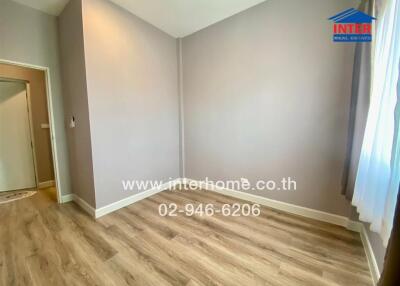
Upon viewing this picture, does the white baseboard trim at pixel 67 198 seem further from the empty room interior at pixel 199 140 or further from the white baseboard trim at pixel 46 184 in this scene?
the white baseboard trim at pixel 46 184

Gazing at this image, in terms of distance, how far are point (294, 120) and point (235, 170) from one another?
1137 millimetres

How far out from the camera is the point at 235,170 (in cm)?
286

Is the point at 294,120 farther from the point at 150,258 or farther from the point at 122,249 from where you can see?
the point at 122,249

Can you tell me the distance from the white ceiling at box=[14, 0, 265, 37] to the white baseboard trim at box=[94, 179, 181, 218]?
2700mm

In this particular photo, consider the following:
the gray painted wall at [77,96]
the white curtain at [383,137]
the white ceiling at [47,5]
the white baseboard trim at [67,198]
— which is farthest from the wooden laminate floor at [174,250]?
the white ceiling at [47,5]

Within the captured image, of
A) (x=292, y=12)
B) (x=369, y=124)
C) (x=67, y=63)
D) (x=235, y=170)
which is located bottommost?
(x=235, y=170)

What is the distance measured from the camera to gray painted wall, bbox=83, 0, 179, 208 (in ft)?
7.36

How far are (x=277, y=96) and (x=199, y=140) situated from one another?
1.49 m

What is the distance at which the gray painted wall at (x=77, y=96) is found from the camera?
2.22 m

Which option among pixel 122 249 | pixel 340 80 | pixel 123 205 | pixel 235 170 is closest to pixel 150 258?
pixel 122 249

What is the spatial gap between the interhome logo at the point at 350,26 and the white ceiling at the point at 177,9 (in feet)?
3.39

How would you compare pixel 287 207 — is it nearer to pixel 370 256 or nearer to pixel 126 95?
pixel 370 256

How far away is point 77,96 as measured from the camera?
2406mm

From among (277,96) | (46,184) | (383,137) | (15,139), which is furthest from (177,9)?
(46,184)
